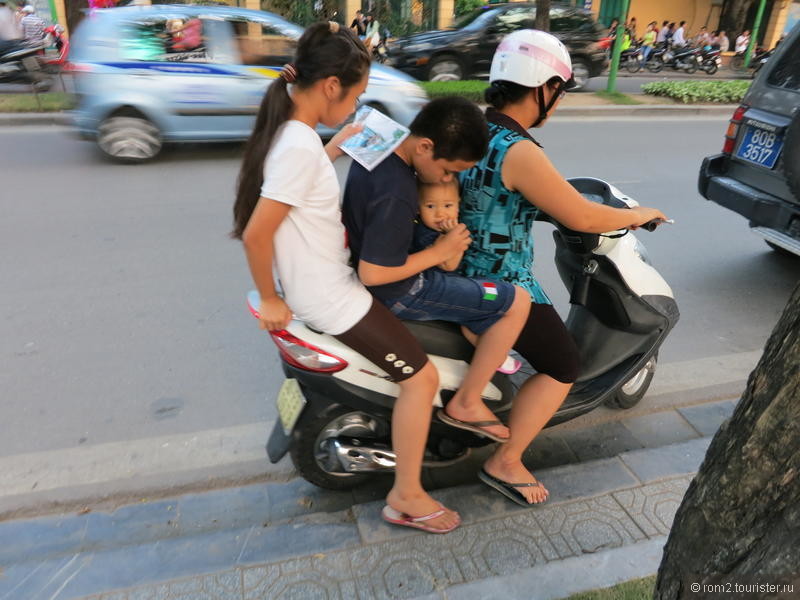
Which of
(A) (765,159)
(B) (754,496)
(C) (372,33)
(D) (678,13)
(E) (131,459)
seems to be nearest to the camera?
(B) (754,496)

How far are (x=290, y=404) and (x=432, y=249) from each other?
791mm

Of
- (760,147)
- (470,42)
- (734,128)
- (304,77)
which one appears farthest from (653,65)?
(304,77)

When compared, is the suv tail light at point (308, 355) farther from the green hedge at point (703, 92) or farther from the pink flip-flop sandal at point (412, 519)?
the green hedge at point (703, 92)

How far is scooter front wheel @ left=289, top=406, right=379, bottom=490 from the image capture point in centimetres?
224

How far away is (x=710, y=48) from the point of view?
19609mm

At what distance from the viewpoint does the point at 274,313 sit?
1.94 metres

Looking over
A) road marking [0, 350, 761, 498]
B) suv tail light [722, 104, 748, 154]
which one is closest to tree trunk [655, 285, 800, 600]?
road marking [0, 350, 761, 498]

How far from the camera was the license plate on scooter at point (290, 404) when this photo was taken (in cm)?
219

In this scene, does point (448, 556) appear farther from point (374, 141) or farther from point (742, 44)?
point (742, 44)

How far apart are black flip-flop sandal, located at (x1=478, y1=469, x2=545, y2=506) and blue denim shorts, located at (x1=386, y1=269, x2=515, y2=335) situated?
0.68 m

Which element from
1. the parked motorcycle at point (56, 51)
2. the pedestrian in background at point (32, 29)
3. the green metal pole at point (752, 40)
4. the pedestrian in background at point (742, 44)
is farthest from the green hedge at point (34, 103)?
the pedestrian in background at point (742, 44)

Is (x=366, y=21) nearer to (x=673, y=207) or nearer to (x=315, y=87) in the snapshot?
(x=673, y=207)

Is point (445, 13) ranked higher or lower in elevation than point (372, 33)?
higher

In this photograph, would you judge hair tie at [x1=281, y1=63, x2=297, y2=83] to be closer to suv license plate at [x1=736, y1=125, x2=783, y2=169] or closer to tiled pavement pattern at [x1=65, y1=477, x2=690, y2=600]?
tiled pavement pattern at [x1=65, y1=477, x2=690, y2=600]
